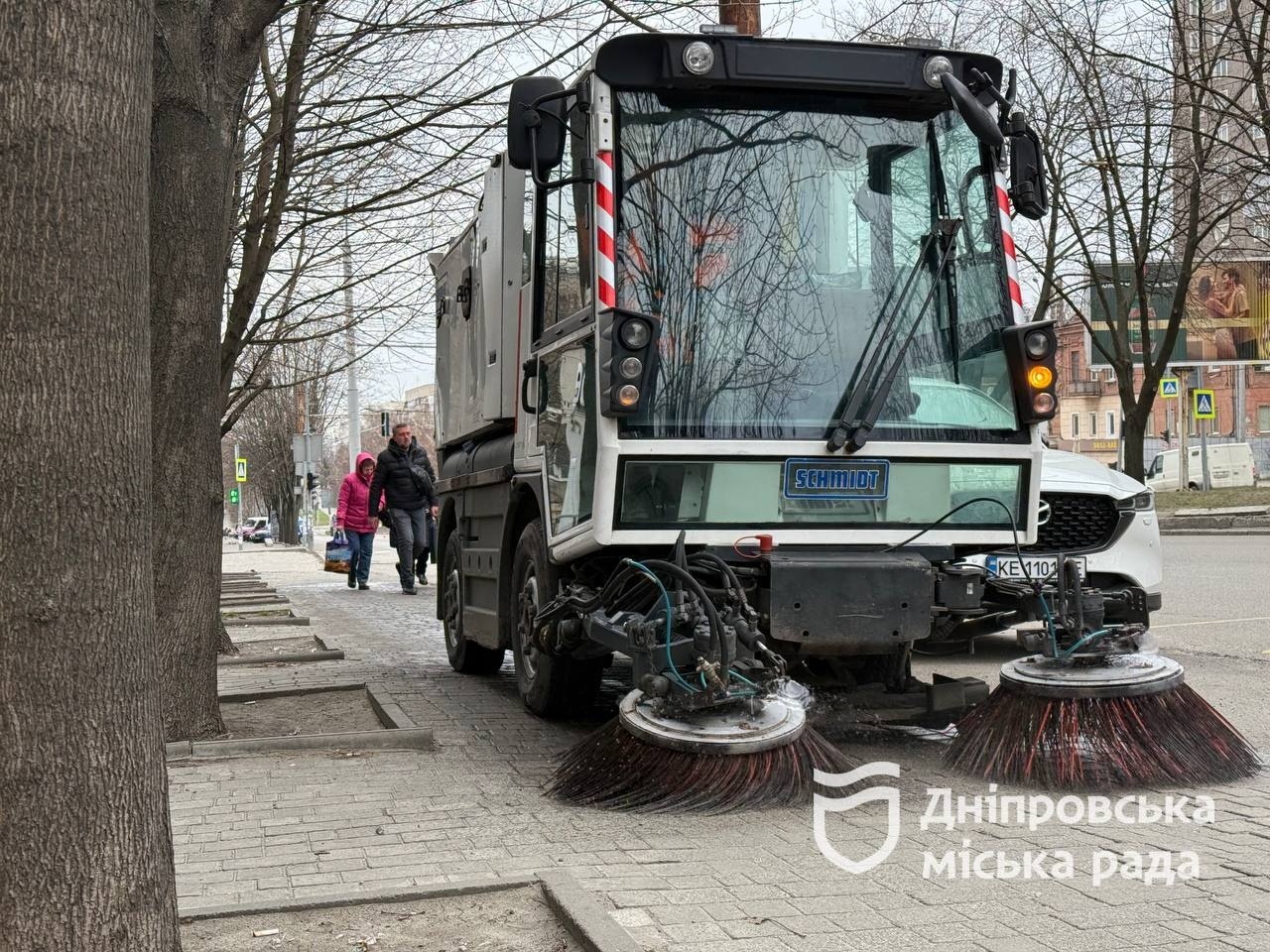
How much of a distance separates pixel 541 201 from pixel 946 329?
2201 millimetres

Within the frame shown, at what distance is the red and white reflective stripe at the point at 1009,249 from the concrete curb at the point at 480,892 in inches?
136

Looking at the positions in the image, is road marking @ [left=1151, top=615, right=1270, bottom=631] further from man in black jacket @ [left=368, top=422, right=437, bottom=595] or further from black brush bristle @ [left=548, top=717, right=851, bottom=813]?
man in black jacket @ [left=368, top=422, right=437, bottom=595]

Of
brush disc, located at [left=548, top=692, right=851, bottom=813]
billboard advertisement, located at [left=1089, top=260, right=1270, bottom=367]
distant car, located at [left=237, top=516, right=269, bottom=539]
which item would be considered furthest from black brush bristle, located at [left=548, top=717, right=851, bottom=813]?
distant car, located at [left=237, top=516, right=269, bottom=539]

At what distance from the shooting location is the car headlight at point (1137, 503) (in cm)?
927

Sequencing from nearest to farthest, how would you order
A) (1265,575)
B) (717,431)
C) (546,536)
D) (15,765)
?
(15,765) < (717,431) < (546,536) < (1265,575)

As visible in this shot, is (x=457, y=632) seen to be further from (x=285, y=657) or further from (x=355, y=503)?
(x=355, y=503)

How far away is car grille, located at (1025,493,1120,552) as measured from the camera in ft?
30.3

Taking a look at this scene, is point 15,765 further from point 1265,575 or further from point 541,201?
point 1265,575

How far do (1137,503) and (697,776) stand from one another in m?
5.10

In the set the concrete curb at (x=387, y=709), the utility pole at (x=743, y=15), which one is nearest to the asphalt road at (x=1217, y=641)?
the concrete curb at (x=387, y=709)

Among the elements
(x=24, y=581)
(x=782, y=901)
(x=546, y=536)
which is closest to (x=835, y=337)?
(x=546, y=536)

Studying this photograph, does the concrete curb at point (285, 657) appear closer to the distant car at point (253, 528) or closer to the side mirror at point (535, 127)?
the side mirror at point (535, 127)

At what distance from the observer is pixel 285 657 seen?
1109cm

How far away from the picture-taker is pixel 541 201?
7.39m
